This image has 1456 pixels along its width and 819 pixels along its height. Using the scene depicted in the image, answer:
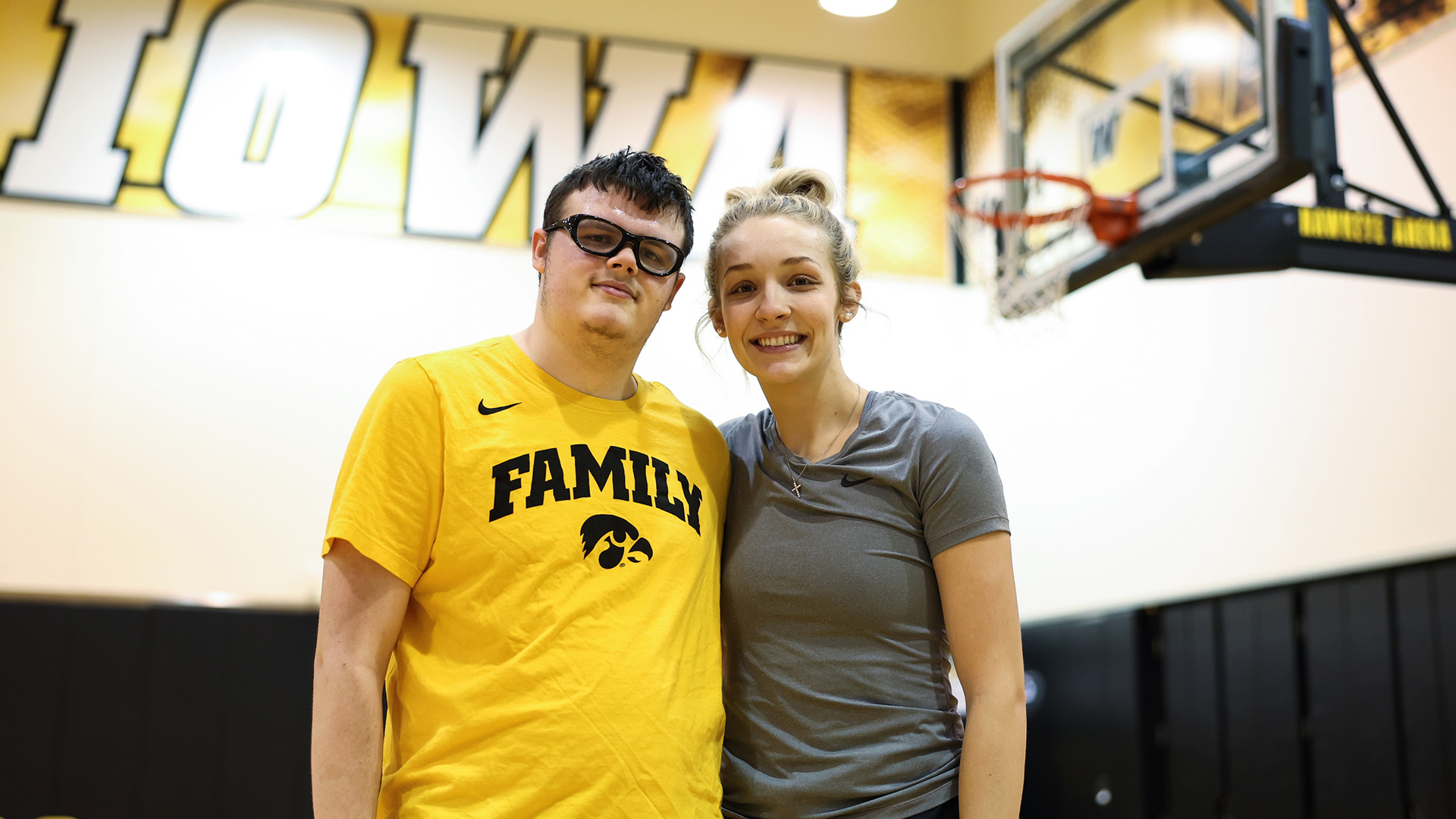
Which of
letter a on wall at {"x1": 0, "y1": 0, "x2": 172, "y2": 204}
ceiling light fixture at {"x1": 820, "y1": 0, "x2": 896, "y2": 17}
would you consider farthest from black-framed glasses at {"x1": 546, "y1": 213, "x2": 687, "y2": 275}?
letter a on wall at {"x1": 0, "y1": 0, "x2": 172, "y2": 204}

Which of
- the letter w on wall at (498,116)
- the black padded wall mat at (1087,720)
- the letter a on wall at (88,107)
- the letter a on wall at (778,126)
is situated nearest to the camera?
the black padded wall mat at (1087,720)

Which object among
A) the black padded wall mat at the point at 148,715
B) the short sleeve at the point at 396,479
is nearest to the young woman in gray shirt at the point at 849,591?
the short sleeve at the point at 396,479

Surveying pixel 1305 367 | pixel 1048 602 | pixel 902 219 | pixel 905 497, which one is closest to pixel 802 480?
pixel 905 497

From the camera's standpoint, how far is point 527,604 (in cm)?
178

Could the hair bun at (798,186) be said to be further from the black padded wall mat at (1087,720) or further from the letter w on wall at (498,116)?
the letter w on wall at (498,116)

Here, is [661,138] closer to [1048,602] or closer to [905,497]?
[1048,602]

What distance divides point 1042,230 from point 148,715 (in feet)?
15.6

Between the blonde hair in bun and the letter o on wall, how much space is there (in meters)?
5.02

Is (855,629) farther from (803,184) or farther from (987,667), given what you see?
(803,184)

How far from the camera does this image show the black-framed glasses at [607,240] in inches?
79.0

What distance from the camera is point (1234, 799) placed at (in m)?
5.12

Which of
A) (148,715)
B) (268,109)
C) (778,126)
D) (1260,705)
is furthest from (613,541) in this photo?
(778,126)

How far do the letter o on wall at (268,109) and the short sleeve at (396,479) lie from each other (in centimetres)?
520

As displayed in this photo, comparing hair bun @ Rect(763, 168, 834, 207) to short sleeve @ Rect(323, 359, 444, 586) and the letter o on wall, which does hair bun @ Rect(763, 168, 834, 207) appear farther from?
the letter o on wall
